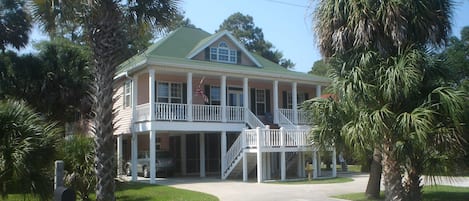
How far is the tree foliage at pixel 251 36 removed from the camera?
223ft

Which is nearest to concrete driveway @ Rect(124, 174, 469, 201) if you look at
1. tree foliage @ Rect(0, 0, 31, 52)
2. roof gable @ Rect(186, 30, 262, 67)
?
roof gable @ Rect(186, 30, 262, 67)

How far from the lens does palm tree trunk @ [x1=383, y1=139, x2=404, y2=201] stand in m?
11.2

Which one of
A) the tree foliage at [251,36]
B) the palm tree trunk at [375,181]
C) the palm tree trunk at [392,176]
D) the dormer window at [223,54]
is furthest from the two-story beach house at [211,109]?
the tree foliage at [251,36]

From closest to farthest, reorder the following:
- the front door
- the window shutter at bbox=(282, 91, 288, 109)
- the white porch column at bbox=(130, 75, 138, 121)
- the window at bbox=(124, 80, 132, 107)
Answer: the white porch column at bbox=(130, 75, 138, 121)
the window at bbox=(124, 80, 132, 107)
the front door
the window shutter at bbox=(282, 91, 288, 109)

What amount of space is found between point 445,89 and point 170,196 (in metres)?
9.78

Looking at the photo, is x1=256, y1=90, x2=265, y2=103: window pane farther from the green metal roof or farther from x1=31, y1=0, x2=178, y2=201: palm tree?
x1=31, y1=0, x2=178, y2=201: palm tree

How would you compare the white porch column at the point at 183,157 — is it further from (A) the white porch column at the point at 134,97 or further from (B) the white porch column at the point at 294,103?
(B) the white porch column at the point at 294,103

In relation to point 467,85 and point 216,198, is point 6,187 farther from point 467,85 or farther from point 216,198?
point 467,85

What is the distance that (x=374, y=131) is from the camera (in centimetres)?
1045

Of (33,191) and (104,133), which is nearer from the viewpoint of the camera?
(33,191)

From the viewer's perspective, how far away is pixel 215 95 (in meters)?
29.2

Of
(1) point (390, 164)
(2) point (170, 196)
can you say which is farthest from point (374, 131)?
(2) point (170, 196)

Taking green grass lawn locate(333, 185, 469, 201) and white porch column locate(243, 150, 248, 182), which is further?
white porch column locate(243, 150, 248, 182)

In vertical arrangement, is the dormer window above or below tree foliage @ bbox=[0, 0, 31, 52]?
below
